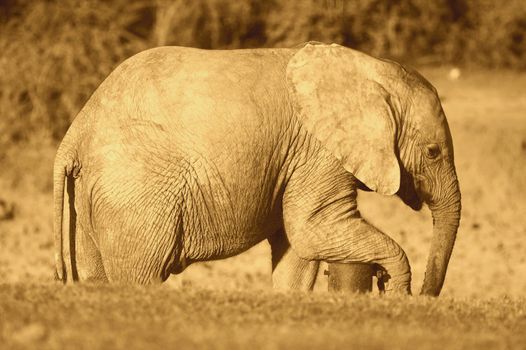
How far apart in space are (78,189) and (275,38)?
8.82m

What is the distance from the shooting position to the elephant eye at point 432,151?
10172 millimetres

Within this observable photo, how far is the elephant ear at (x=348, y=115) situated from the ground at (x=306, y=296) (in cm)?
98

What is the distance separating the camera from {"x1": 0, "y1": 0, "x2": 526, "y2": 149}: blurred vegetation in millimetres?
17656

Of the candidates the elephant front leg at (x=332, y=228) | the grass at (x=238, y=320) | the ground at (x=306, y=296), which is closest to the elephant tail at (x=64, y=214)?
the ground at (x=306, y=296)

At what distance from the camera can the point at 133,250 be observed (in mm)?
9516

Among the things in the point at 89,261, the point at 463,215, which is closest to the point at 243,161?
the point at 89,261

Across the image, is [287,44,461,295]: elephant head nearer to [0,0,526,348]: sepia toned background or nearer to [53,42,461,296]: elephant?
[53,42,461,296]: elephant

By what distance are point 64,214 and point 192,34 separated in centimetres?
830

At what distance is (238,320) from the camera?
8.25 m

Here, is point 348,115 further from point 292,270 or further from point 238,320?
point 238,320

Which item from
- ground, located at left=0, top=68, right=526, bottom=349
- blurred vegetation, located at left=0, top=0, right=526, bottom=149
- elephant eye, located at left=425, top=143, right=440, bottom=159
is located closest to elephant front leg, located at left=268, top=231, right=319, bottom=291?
ground, located at left=0, top=68, right=526, bottom=349

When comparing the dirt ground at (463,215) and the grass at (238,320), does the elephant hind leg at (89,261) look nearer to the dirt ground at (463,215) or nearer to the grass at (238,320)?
the grass at (238,320)

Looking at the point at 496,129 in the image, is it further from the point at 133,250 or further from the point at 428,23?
the point at 133,250

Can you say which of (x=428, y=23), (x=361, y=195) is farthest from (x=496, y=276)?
(x=428, y=23)
